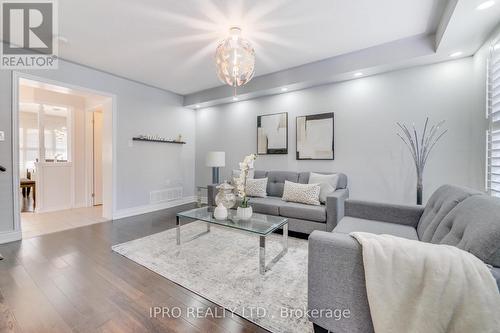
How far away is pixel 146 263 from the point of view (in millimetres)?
2275

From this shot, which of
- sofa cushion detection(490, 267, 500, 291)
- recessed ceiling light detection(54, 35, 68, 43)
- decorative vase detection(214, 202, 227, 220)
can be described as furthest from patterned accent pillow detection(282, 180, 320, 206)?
recessed ceiling light detection(54, 35, 68, 43)

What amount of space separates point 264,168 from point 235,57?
7.89ft

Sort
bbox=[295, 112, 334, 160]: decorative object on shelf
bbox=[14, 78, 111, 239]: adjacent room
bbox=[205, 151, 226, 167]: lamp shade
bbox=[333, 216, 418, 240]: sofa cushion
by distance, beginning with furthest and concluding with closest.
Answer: bbox=[205, 151, 226, 167]: lamp shade
bbox=[14, 78, 111, 239]: adjacent room
bbox=[295, 112, 334, 160]: decorative object on shelf
bbox=[333, 216, 418, 240]: sofa cushion

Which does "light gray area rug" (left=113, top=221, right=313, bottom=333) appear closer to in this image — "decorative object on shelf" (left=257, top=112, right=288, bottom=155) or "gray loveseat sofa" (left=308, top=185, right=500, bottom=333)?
"gray loveseat sofa" (left=308, top=185, right=500, bottom=333)

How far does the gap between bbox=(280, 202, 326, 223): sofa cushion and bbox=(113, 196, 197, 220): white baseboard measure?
2941 millimetres

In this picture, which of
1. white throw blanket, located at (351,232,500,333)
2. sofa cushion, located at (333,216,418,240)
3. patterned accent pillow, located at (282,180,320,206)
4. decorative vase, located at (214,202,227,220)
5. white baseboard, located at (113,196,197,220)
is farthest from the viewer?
white baseboard, located at (113,196,197,220)

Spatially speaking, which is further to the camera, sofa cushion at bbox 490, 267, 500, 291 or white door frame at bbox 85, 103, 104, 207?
white door frame at bbox 85, 103, 104, 207

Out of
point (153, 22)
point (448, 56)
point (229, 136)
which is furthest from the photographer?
point (229, 136)

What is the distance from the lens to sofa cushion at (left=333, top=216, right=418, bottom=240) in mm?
1948

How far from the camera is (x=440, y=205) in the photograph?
1.78 m

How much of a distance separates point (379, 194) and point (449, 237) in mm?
2064

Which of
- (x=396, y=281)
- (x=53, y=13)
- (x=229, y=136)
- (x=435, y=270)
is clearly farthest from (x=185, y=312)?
(x=229, y=136)

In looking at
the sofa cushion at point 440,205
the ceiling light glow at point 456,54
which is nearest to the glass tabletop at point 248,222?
the sofa cushion at point 440,205

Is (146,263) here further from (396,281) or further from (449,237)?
(449,237)
